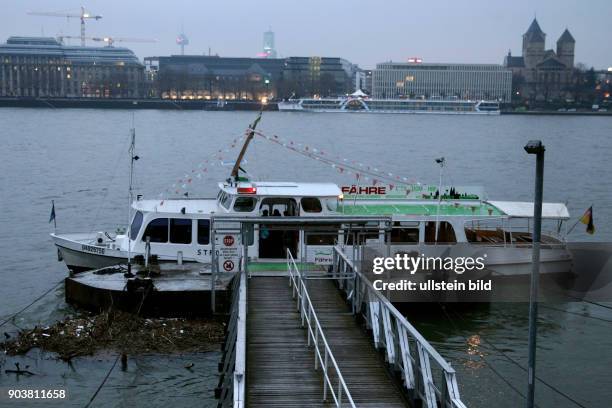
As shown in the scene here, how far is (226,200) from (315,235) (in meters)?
2.21

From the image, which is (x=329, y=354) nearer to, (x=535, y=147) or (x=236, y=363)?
(x=236, y=363)

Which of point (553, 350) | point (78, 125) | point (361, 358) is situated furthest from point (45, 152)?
point (361, 358)

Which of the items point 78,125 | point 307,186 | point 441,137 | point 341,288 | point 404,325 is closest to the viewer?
point 404,325

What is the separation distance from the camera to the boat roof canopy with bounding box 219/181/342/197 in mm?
19250

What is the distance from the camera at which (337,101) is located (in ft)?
565

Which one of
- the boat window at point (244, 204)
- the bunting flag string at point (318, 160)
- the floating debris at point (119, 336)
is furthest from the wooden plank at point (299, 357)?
the bunting flag string at point (318, 160)

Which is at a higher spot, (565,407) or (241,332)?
(241,332)

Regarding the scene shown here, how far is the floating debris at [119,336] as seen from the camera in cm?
1630

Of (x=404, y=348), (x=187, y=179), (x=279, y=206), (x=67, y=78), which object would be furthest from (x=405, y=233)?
(x=67, y=78)

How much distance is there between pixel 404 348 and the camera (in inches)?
416

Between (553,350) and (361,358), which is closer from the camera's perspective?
(361,358)

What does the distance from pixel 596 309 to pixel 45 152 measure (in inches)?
2277

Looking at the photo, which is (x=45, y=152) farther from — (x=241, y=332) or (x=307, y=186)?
(x=241, y=332)

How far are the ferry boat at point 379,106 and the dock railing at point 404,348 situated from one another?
158m
